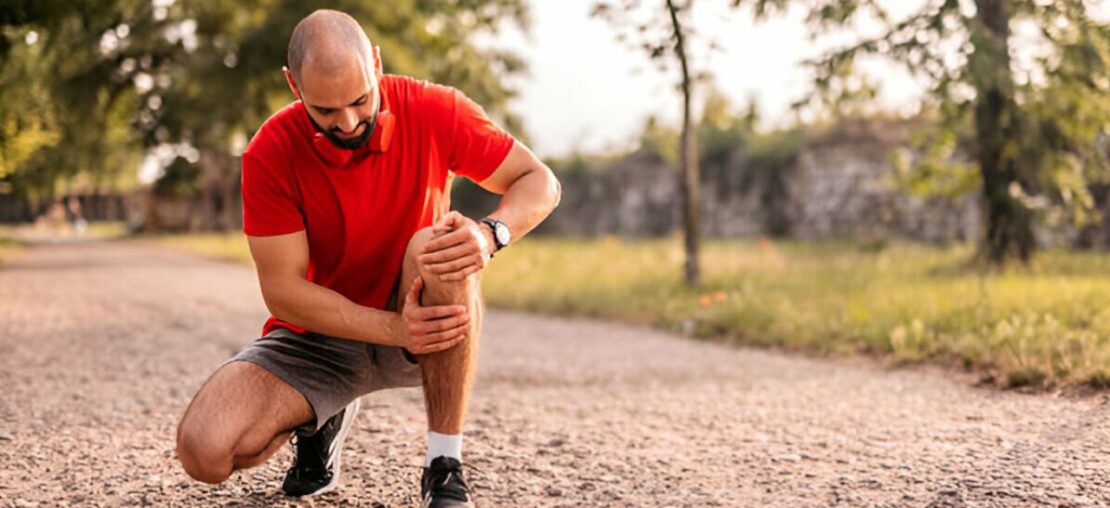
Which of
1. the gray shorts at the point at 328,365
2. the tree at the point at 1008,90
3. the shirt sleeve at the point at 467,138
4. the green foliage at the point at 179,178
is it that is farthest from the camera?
the green foliage at the point at 179,178

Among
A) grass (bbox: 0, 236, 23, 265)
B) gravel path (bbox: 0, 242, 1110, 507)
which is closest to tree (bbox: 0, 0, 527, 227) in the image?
grass (bbox: 0, 236, 23, 265)

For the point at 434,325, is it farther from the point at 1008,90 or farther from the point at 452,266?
the point at 1008,90

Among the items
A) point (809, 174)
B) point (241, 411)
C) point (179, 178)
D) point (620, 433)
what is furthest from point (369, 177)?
point (179, 178)

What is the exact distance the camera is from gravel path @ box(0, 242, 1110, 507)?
11.1 feet

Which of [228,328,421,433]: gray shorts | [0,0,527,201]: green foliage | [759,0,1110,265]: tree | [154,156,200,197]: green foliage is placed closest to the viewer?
[228,328,421,433]: gray shorts

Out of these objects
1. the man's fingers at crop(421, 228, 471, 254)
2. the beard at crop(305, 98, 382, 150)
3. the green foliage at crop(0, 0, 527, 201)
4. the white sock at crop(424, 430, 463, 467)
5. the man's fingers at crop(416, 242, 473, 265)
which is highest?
the green foliage at crop(0, 0, 527, 201)

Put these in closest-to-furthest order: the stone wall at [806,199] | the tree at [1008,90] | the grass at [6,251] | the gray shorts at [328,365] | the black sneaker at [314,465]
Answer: the gray shorts at [328,365]
the black sneaker at [314,465]
the tree at [1008,90]
the stone wall at [806,199]
the grass at [6,251]

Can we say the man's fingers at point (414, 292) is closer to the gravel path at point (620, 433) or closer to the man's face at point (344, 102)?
the man's face at point (344, 102)

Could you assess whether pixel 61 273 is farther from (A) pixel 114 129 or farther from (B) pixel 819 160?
(A) pixel 114 129

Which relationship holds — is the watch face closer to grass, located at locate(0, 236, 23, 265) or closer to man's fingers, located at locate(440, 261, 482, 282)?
man's fingers, located at locate(440, 261, 482, 282)

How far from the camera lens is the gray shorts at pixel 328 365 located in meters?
3.17

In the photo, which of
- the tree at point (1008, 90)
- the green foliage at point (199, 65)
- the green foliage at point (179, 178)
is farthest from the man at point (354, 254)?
the green foliage at point (179, 178)

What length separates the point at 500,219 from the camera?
10.3 feet

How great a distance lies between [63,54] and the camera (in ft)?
73.7
